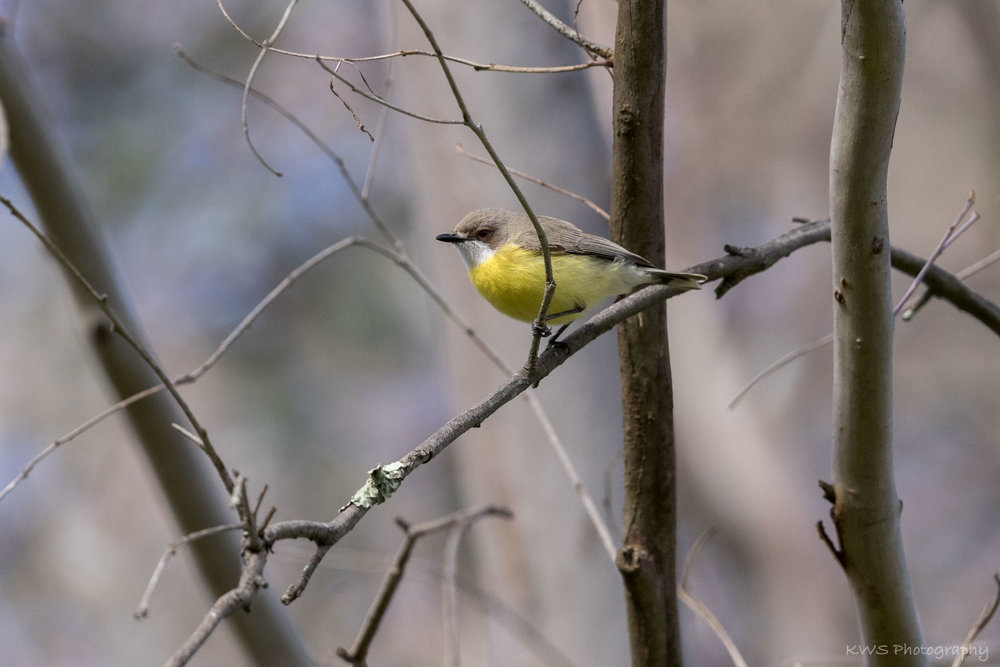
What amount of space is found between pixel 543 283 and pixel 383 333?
7.87m

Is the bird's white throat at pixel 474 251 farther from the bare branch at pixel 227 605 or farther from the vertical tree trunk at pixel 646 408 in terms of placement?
the bare branch at pixel 227 605

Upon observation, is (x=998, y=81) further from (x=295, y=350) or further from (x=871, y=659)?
(x=295, y=350)

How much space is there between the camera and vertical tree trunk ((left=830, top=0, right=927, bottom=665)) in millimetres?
1757

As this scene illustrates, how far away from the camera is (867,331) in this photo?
1955 millimetres

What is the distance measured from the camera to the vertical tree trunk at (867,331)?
1757 mm

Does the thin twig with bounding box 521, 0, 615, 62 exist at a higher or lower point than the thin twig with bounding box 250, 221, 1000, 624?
higher

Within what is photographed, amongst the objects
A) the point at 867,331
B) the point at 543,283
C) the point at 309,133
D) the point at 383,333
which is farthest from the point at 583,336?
the point at 383,333

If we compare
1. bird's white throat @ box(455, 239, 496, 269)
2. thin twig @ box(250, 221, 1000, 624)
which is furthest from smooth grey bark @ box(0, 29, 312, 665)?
thin twig @ box(250, 221, 1000, 624)

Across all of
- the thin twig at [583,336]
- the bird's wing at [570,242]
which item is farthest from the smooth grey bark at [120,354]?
the thin twig at [583,336]

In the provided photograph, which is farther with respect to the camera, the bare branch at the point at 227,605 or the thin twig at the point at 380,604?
the thin twig at the point at 380,604

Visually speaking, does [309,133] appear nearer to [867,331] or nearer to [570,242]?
[570,242]

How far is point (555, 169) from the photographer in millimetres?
5273

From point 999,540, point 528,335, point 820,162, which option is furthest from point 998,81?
point 528,335

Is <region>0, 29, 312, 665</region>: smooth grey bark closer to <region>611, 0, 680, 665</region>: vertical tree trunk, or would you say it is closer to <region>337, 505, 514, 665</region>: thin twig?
<region>337, 505, 514, 665</region>: thin twig
